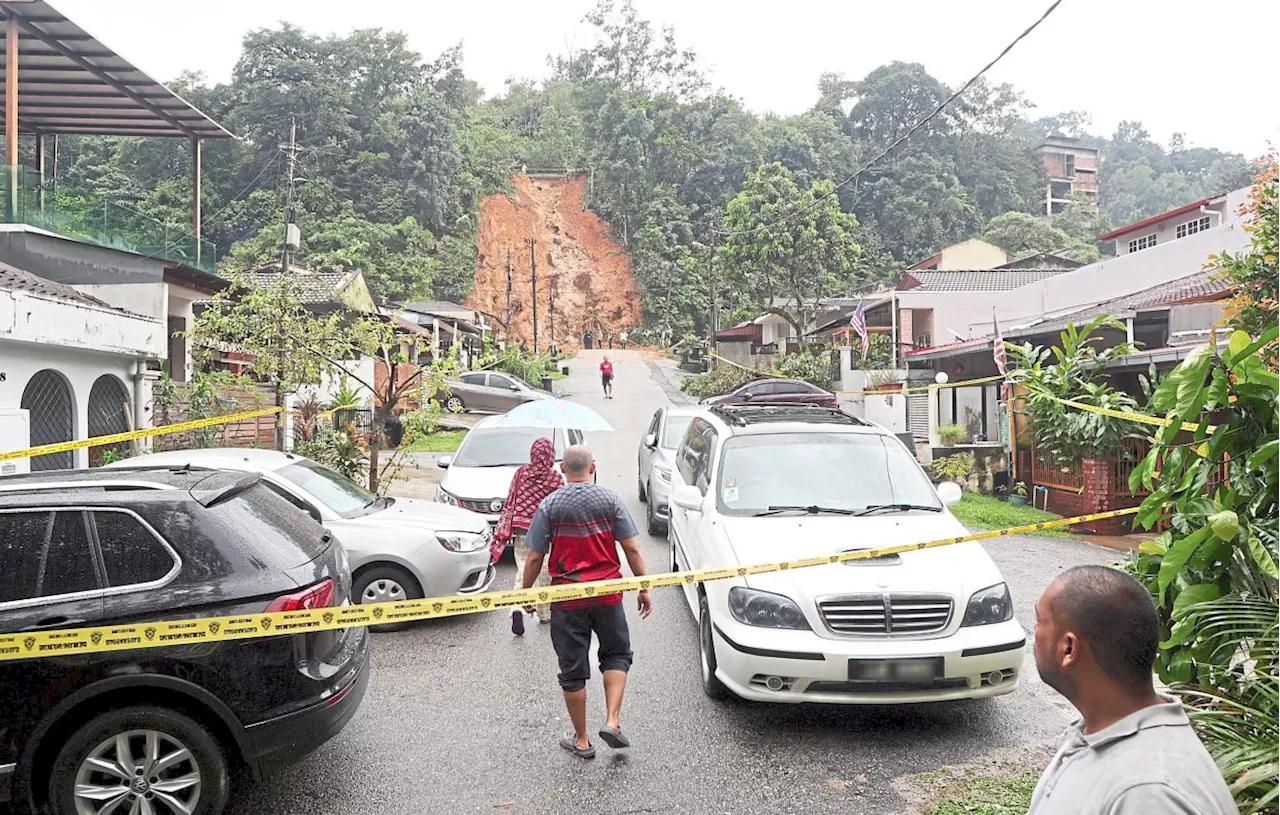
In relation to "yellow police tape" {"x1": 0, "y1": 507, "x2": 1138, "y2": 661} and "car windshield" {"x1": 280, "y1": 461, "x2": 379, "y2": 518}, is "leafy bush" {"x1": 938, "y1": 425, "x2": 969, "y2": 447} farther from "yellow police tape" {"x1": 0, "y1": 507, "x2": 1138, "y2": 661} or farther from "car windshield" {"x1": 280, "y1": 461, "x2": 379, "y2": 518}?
"yellow police tape" {"x1": 0, "y1": 507, "x2": 1138, "y2": 661}

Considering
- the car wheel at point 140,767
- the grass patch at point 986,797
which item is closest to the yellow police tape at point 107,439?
the car wheel at point 140,767

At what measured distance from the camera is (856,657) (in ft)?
14.9

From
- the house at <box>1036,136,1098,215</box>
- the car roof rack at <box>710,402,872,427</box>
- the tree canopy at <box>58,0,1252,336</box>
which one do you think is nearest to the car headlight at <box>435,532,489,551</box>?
the car roof rack at <box>710,402,872,427</box>

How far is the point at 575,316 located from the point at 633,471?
4972 centimetres

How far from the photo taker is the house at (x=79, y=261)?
10.5 m

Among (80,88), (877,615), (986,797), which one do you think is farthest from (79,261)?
(986,797)

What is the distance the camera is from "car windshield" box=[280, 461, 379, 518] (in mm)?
7297

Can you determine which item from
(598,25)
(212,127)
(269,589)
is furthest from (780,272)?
(598,25)

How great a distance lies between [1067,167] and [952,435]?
66352 millimetres

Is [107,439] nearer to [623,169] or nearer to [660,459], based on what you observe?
[660,459]

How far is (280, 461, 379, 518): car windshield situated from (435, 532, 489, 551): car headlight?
81 centimetres

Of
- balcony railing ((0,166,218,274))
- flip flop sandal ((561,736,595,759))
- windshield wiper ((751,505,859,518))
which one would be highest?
balcony railing ((0,166,218,274))

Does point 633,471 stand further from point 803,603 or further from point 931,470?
point 803,603

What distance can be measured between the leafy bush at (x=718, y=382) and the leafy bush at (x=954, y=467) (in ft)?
56.3
